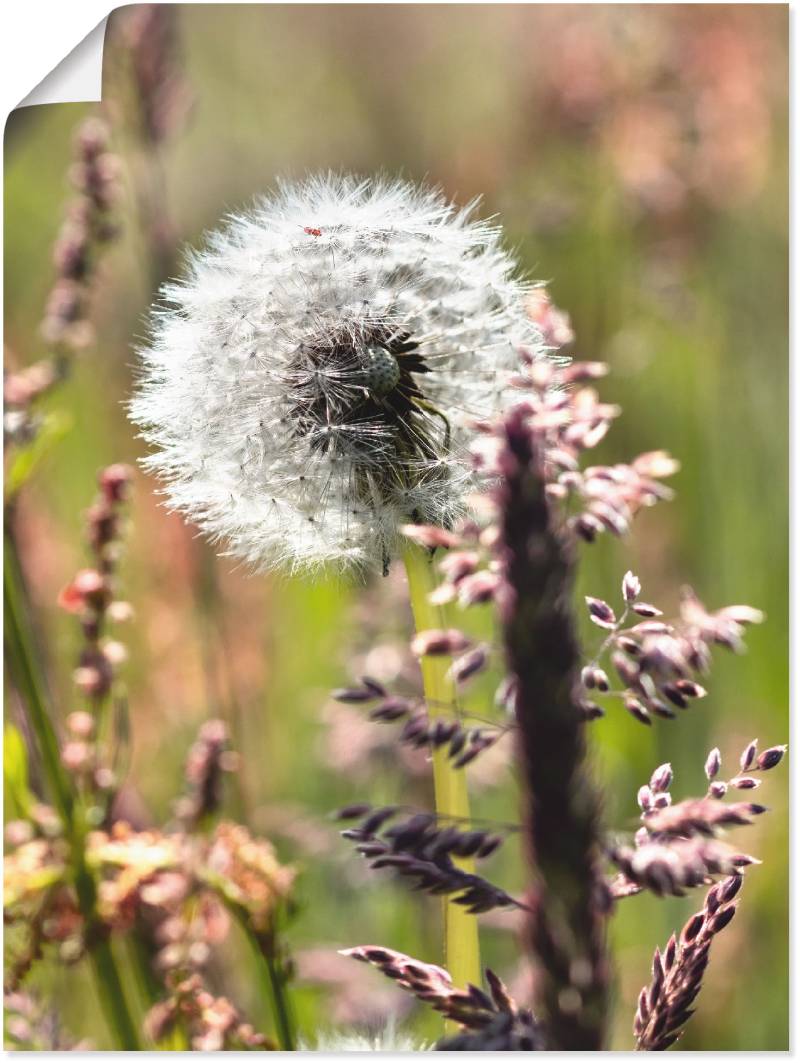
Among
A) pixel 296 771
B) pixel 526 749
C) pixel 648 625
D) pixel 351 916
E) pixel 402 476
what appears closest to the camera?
pixel 526 749

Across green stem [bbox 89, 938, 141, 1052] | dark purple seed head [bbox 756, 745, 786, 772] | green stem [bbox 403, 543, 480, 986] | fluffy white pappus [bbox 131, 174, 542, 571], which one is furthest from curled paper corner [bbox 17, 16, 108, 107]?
dark purple seed head [bbox 756, 745, 786, 772]

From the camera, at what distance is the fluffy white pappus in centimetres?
108

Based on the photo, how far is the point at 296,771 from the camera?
220 cm

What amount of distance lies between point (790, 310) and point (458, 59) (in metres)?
0.63

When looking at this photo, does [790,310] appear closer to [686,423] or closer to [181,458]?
[686,423]

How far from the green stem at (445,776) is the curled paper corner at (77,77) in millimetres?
944

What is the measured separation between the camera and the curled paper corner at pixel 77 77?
5.27 feet

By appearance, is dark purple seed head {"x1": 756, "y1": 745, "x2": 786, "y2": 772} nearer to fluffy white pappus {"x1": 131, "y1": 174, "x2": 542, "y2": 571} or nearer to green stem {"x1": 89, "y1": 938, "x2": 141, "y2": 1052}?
fluffy white pappus {"x1": 131, "y1": 174, "x2": 542, "y2": 571}

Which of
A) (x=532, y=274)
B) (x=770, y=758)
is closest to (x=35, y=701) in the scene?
(x=770, y=758)

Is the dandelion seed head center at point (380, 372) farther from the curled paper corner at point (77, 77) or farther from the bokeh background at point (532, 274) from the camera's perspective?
the curled paper corner at point (77, 77)

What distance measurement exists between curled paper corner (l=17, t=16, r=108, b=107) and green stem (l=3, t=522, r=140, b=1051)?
2.39ft

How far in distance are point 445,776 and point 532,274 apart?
1125 mm

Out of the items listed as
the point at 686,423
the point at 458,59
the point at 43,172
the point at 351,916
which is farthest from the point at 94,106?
the point at 351,916

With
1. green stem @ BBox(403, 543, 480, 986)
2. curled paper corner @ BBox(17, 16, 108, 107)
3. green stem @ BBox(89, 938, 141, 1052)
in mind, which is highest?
curled paper corner @ BBox(17, 16, 108, 107)
